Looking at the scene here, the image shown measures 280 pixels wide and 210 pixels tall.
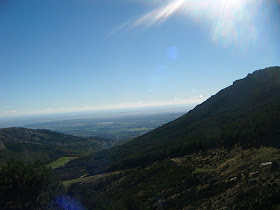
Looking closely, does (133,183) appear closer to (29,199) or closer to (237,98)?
(29,199)

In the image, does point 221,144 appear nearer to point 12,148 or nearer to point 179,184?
→ point 179,184

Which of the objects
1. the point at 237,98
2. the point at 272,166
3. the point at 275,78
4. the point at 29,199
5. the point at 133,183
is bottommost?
the point at 133,183

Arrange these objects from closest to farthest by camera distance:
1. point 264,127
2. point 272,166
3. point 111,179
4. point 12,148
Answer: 1. point 272,166
2. point 264,127
3. point 111,179
4. point 12,148

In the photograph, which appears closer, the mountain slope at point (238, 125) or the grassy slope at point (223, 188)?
the grassy slope at point (223, 188)

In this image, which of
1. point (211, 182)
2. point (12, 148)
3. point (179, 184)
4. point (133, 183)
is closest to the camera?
point (211, 182)

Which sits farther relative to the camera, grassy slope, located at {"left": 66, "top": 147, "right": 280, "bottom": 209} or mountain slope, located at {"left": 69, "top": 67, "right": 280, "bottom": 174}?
mountain slope, located at {"left": 69, "top": 67, "right": 280, "bottom": 174}

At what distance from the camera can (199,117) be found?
306 feet

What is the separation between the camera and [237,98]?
282ft

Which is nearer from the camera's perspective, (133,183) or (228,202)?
(228,202)

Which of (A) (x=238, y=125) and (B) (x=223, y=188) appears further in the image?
(A) (x=238, y=125)

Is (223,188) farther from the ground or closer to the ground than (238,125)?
closer to the ground

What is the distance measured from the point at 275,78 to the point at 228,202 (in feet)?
269

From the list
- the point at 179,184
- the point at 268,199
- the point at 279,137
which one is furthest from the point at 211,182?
the point at 279,137

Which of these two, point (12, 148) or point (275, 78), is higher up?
point (275, 78)
